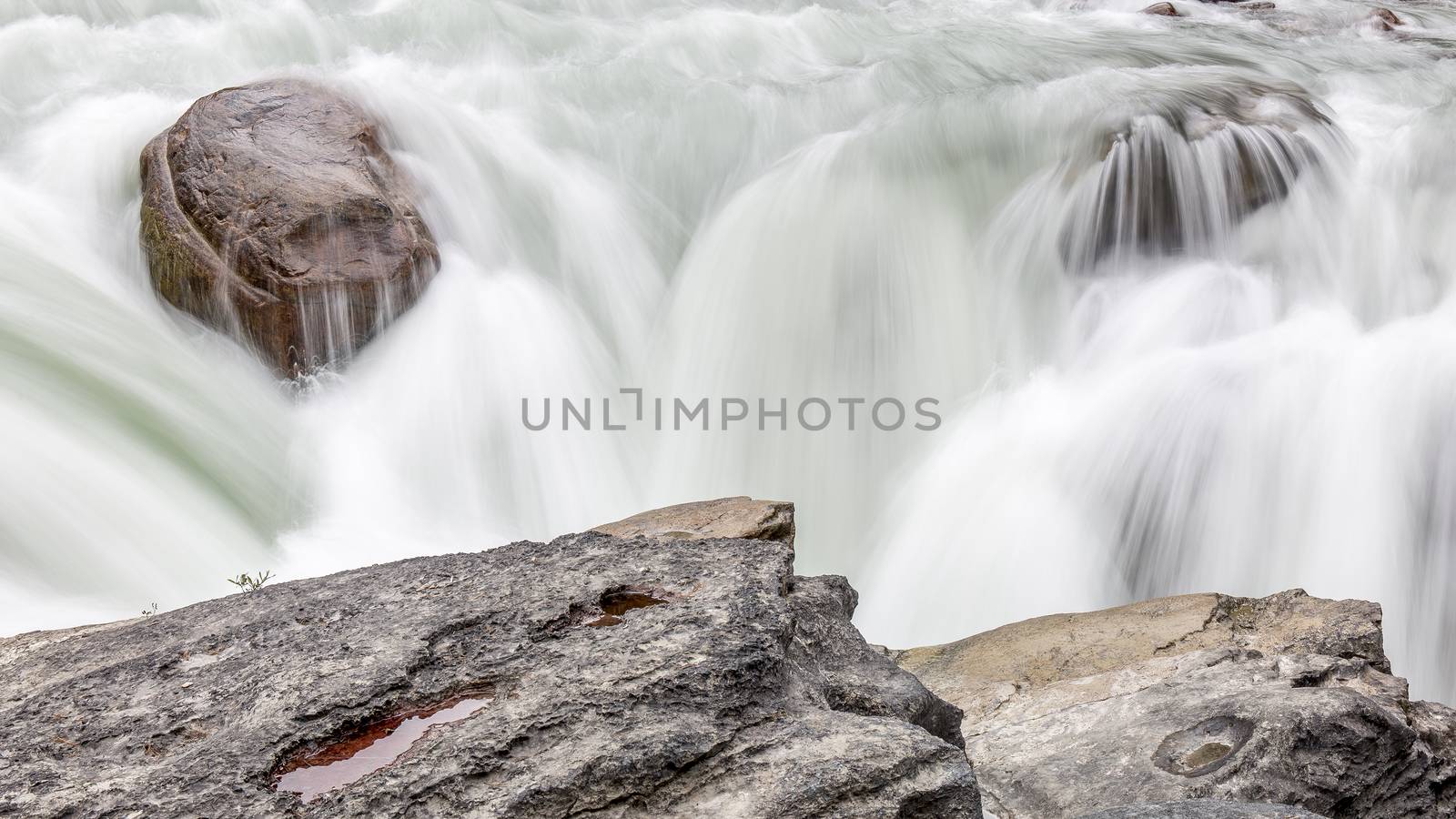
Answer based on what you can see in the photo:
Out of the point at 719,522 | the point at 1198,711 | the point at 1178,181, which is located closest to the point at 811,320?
the point at 1178,181

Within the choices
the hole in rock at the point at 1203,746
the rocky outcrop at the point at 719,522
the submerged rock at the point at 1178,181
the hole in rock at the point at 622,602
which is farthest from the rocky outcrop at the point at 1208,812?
the submerged rock at the point at 1178,181

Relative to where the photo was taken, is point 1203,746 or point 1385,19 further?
point 1385,19

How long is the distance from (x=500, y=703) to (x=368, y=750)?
27 centimetres

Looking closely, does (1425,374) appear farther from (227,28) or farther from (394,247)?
(227,28)

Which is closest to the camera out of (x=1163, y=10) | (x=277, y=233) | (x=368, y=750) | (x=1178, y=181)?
(x=368, y=750)

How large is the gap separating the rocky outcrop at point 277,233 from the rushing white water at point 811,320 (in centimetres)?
22

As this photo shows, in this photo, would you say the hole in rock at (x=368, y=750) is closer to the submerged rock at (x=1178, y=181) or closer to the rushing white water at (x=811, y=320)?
the rushing white water at (x=811, y=320)

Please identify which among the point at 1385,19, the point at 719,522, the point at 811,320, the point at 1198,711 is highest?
the point at 1385,19

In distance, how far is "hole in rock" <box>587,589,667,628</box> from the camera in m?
2.77

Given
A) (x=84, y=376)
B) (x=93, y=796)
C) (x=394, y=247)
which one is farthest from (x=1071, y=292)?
(x=93, y=796)

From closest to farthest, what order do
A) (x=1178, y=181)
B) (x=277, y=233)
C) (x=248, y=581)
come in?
(x=248, y=581), (x=277, y=233), (x=1178, y=181)

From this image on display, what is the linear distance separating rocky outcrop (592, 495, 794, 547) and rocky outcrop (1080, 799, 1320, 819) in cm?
244

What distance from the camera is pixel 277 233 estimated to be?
23.5 feet

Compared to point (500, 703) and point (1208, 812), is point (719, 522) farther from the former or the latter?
point (1208, 812)
